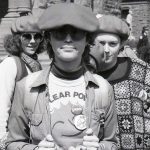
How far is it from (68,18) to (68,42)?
132 millimetres

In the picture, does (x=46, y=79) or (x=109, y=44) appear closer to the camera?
(x=46, y=79)

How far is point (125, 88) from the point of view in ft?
12.3

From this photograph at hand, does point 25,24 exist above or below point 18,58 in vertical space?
above

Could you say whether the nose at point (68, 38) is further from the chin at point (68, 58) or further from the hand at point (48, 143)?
the hand at point (48, 143)

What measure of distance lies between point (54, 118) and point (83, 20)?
49cm

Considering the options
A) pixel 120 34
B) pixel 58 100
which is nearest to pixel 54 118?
pixel 58 100

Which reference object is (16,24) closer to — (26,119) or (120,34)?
(120,34)

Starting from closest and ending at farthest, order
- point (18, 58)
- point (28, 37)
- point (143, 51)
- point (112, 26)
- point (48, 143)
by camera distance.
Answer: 1. point (48, 143)
2. point (112, 26)
3. point (18, 58)
4. point (28, 37)
5. point (143, 51)

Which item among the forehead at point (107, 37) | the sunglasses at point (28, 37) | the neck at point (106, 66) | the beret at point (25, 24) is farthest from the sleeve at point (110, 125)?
the sunglasses at point (28, 37)

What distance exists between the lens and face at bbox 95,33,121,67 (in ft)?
12.0

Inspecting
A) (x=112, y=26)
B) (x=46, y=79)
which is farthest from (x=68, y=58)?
(x=112, y=26)

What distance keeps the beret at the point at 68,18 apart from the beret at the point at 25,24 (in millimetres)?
1397

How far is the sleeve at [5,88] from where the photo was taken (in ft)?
12.1

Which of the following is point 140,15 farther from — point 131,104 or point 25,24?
point 131,104
